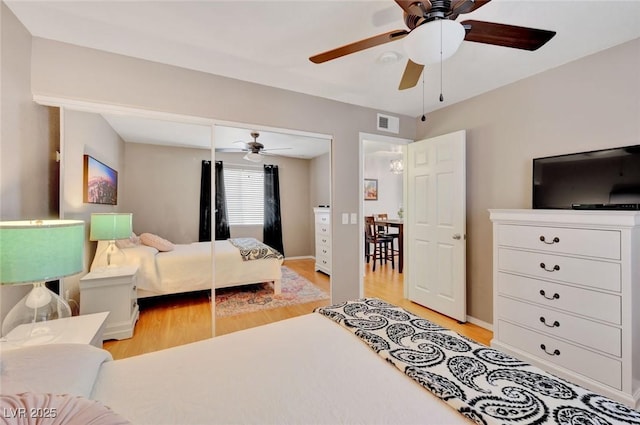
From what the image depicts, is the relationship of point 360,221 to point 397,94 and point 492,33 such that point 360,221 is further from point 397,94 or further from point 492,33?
point 492,33

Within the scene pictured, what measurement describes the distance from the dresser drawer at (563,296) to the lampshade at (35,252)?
9.21 ft

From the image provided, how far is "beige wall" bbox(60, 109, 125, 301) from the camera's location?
6.39ft

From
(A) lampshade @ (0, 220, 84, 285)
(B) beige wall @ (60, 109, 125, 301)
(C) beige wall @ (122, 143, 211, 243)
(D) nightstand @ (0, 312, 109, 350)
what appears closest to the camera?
(A) lampshade @ (0, 220, 84, 285)

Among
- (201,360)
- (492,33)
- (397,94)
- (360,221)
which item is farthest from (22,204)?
(397,94)

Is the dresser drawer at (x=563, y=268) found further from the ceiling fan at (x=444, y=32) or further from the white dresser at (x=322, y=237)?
the white dresser at (x=322, y=237)

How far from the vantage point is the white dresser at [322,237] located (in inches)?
113

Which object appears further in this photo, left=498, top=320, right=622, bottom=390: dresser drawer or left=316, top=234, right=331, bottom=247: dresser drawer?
left=316, top=234, right=331, bottom=247: dresser drawer

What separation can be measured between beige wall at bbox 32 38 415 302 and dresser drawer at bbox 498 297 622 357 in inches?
53.7

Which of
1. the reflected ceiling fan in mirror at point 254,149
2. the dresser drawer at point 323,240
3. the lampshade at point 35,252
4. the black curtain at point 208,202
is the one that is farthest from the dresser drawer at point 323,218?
the lampshade at point 35,252

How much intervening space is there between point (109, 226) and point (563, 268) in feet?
10.9

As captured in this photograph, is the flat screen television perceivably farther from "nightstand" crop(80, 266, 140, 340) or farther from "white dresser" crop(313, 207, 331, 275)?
"nightstand" crop(80, 266, 140, 340)

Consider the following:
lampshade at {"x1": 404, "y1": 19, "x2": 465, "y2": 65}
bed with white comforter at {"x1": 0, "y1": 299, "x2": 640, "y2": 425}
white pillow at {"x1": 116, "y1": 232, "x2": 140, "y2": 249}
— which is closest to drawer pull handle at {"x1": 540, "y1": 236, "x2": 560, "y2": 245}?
bed with white comforter at {"x1": 0, "y1": 299, "x2": 640, "y2": 425}

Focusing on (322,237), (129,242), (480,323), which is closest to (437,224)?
(480,323)

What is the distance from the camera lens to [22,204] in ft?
5.37
